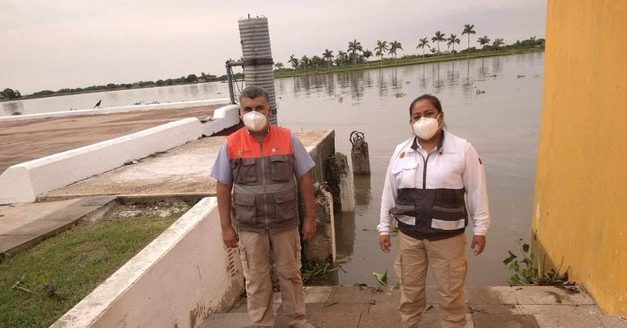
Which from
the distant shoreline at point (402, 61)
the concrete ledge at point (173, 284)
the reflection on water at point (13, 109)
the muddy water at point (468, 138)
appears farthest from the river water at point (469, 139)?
the distant shoreline at point (402, 61)

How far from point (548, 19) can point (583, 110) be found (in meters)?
1.76

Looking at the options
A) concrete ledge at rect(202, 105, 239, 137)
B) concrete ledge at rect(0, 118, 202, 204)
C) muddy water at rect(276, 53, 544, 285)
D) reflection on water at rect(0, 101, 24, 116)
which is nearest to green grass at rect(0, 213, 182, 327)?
concrete ledge at rect(0, 118, 202, 204)

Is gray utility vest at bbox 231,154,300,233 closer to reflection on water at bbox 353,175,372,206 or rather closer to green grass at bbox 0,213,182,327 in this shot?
green grass at bbox 0,213,182,327

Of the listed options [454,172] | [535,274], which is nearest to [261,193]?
[454,172]

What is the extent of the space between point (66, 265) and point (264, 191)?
196 centimetres

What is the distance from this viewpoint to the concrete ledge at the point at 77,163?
587cm

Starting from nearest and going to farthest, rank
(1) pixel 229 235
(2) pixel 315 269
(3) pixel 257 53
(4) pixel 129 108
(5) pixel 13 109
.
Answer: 1. (1) pixel 229 235
2. (2) pixel 315 269
3. (3) pixel 257 53
4. (4) pixel 129 108
5. (5) pixel 13 109

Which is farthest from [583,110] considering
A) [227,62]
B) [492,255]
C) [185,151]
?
[227,62]

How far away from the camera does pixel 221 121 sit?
37.9 ft

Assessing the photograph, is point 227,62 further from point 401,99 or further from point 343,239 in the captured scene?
point 401,99

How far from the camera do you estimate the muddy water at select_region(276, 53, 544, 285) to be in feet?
24.7

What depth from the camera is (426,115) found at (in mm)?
2877

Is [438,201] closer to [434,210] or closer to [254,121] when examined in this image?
[434,210]

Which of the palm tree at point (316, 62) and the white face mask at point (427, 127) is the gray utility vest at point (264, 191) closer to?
the white face mask at point (427, 127)
